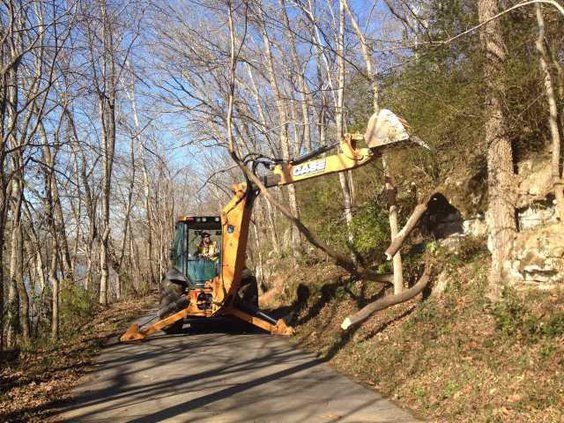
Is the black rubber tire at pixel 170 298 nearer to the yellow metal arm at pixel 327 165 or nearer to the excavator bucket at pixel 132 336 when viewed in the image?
the excavator bucket at pixel 132 336

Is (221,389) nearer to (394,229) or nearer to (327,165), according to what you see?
(327,165)

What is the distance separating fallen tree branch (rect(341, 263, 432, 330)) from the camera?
9.82m

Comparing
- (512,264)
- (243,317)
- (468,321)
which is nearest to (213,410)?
(468,321)

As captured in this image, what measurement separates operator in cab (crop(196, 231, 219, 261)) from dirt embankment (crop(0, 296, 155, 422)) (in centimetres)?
304

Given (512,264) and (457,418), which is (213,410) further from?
(512,264)

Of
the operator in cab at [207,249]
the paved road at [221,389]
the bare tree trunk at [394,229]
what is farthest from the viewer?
the operator in cab at [207,249]

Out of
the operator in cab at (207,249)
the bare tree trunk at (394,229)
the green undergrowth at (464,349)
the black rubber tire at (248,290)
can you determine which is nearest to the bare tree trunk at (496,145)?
the green undergrowth at (464,349)

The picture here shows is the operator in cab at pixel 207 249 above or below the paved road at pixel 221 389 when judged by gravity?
above

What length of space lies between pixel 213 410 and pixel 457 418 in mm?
2982

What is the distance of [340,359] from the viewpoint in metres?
9.89

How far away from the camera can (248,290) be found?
14.0 metres

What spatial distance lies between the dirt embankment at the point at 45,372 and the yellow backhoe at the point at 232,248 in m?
1.36

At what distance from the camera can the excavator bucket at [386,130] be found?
8646mm

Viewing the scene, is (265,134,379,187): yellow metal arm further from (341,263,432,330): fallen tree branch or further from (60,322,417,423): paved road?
(60,322,417,423): paved road
